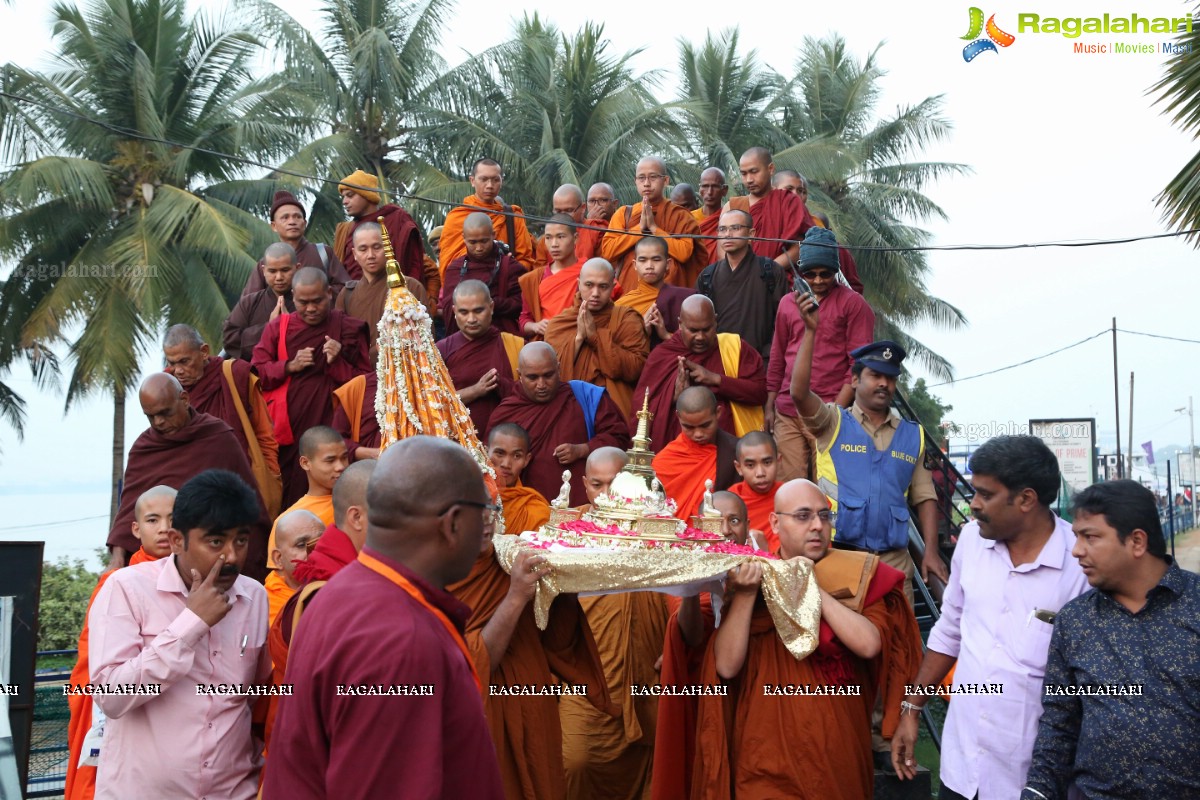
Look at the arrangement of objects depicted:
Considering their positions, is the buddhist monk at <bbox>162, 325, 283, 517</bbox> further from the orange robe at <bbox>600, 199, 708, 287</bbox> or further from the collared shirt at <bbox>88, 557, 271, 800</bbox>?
the collared shirt at <bbox>88, 557, 271, 800</bbox>

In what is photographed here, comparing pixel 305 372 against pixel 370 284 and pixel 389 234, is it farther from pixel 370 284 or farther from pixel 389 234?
pixel 389 234

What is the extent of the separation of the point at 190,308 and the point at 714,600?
18383 millimetres

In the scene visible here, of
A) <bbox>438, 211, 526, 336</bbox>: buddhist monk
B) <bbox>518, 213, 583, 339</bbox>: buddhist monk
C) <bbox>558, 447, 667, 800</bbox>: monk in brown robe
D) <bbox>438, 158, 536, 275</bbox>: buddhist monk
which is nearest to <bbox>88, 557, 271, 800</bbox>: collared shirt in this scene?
<bbox>558, 447, 667, 800</bbox>: monk in brown robe

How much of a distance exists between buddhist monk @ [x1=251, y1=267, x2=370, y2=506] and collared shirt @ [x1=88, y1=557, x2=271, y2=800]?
4508 millimetres

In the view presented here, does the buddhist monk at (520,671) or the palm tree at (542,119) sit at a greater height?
the palm tree at (542,119)

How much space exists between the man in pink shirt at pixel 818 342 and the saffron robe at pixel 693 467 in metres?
0.54

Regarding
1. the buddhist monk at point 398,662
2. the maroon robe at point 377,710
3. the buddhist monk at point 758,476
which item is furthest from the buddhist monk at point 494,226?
the maroon robe at point 377,710

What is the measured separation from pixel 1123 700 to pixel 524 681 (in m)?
2.31

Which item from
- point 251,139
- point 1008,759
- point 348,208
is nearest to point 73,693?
point 1008,759

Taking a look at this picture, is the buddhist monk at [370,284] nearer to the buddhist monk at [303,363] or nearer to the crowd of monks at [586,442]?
the crowd of monks at [586,442]

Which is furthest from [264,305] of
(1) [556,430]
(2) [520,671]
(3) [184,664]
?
(3) [184,664]

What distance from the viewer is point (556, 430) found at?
7902mm

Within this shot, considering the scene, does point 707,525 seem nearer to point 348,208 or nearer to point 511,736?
point 511,736

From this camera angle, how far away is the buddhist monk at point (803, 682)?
4.85m
